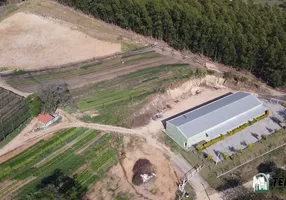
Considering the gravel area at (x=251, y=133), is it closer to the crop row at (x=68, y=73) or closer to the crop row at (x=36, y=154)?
the crop row at (x=36, y=154)

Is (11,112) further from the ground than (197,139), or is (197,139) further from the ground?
(11,112)

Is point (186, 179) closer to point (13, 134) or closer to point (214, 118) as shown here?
point (214, 118)

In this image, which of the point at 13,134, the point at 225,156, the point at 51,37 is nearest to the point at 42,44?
the point at 51,37

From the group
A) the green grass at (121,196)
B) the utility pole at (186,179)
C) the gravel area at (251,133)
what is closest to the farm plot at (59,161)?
the green grass at (121,196)

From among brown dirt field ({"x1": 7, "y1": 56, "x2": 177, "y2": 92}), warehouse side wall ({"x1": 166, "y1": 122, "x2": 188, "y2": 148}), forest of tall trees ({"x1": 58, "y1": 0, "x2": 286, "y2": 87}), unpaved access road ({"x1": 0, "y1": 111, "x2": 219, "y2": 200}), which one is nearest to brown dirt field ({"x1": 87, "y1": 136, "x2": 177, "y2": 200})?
unpaved access road ({"x1": 0, "y1": 111, "x2": 219, "y2": 200})

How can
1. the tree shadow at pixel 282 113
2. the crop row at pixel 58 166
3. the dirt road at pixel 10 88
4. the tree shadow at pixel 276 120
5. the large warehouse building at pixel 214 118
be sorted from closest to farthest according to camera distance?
the crop row at pixel 58 166
the large warehouse building at pixel 214 118
the tree shadow at pixel 276 120
the dirt road at pixel 10 88
the tree shadow at pixel 282 113

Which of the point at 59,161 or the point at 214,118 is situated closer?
the point at 59,161

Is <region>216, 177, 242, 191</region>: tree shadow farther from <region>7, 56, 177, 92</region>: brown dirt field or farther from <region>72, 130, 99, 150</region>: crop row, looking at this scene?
<region>7, 56, 177, 92</region>: brown dirt field
